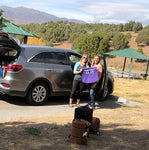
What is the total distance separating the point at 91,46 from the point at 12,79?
135ft

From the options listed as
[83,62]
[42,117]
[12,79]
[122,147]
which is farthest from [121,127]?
[12,79]

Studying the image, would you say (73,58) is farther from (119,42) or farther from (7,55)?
(119,42)

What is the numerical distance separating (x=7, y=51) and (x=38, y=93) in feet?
5.36

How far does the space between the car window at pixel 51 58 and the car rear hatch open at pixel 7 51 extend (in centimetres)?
58

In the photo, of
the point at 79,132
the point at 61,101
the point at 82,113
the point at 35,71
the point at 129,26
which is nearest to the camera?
the point at 79,132

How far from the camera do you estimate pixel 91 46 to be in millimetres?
47750

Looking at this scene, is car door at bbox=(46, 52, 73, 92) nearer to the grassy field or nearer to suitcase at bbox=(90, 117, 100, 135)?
the grassy field

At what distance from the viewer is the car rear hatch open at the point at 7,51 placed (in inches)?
277

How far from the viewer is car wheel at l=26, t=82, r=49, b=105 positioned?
25.2ft

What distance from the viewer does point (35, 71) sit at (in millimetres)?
7602

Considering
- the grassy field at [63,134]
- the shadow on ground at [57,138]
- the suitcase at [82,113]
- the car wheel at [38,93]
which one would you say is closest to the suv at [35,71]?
the car wheel at [38,93]

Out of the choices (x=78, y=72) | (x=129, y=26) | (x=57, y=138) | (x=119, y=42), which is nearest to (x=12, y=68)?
(x=78, y=72)

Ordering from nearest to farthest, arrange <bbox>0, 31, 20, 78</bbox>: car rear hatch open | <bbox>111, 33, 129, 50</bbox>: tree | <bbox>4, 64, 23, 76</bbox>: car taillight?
1. <bbox>0, 31, 20, 78</bbox>: car rear hatch open
2. <bbox>4, 64, 23, 76</bbox>: car taillight
3. <bbox>111, 33, 129, 50</bbox>: tree

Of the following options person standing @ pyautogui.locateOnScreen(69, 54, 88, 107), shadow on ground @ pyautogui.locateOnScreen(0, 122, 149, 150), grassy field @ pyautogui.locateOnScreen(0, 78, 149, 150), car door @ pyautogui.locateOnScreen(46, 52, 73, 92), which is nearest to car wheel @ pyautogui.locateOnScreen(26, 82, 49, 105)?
car door @ pyautogui.locateOnScreen(46, 52, 73, 92)
